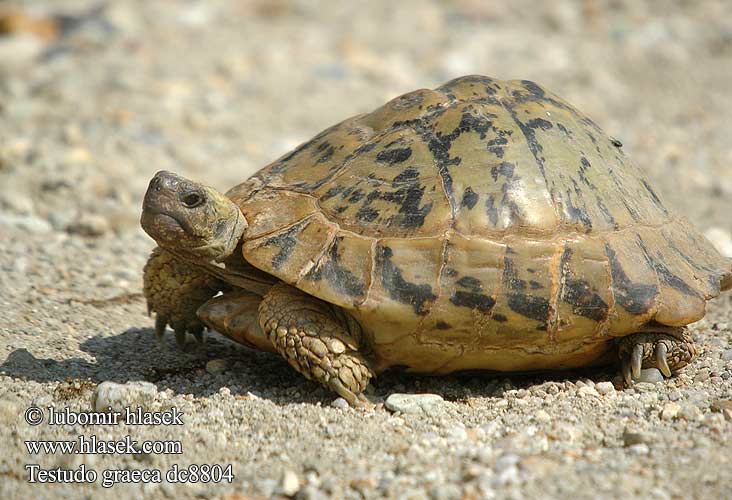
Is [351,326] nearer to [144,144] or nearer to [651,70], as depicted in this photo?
[144,144]

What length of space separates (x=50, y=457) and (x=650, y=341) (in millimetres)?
2562

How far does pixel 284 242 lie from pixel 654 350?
1.72 m

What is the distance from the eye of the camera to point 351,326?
3.78 meters

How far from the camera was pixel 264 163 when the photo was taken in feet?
26.5

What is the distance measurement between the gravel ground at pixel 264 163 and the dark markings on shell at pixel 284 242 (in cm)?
62

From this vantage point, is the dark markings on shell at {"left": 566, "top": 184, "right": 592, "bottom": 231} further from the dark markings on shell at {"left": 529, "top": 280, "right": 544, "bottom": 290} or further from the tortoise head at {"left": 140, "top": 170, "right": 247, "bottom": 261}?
the tortoise head at {"left": 140, "top": 170, "right": 247, "bottom": 261}

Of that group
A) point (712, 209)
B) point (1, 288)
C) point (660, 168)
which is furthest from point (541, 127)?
point (660, 168)

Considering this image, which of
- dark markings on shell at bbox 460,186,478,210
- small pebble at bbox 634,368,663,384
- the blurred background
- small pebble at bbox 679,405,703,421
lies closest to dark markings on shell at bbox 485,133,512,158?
dark markings on shell at bbox 460,186,478,210

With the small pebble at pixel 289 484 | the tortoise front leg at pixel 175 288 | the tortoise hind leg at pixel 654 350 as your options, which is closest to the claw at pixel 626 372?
the tortoise hind leg at pixel 654 350

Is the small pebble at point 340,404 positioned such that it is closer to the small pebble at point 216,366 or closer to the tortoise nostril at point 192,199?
the small pebble at point 216,366

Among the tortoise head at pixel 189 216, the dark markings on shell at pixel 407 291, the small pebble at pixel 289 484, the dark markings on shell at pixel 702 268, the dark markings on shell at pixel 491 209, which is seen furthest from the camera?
the dark markings on shell at pixel 702 268

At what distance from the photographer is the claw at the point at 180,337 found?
446 cm

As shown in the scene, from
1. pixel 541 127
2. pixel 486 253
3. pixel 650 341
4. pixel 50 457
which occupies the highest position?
pixel 541 127

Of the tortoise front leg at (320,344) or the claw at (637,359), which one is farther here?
the claw at (637,359)
